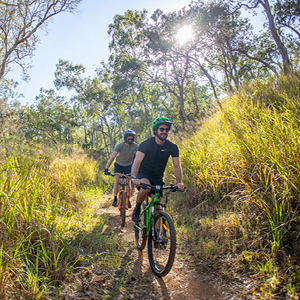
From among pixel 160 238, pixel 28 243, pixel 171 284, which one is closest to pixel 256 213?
pixel 160 238

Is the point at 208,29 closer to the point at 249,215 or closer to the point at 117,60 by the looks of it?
the point at 117,60

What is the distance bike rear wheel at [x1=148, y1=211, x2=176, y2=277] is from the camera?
2945 millimetres

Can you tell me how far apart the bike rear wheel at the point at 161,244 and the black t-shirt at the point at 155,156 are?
97 centimetres

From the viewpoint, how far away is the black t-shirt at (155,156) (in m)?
4.02

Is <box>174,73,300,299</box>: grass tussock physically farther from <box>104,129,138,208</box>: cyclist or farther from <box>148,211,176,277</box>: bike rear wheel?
<box>104,129,138,208</box>: cyclist

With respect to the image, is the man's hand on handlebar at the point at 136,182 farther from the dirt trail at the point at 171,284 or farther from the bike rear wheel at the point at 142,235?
the dirt trail at the point at 171,284

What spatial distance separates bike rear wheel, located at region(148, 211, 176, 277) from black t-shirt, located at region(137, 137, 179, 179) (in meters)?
0.97

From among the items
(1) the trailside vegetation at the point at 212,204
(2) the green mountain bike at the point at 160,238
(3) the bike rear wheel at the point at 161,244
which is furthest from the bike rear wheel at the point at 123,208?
(3) the bike rear wheel at the point at 161,244

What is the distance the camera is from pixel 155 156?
4043 millimetres

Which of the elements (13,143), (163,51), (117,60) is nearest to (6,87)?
(117,60)

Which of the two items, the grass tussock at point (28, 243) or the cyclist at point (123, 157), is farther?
the cyclist at point (123, 157)

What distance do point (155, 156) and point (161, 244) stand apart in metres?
1.54

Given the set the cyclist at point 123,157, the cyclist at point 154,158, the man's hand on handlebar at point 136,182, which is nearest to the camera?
the man's hand on handlebar at point 136,182

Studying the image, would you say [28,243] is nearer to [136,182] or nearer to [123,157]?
[136,182]
